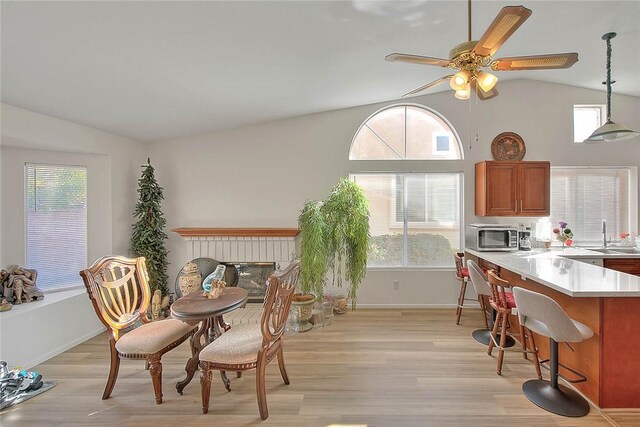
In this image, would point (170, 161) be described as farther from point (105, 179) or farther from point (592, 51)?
point (592, 51)

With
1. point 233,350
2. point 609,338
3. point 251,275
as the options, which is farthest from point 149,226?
point 609,338

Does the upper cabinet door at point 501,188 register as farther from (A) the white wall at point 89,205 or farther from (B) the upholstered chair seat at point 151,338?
(A) the white wall at point 89,205

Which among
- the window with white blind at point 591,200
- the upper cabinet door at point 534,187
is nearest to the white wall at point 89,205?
the upper cabinet door at point 534,187

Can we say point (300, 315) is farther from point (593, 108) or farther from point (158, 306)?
point (593, 108)

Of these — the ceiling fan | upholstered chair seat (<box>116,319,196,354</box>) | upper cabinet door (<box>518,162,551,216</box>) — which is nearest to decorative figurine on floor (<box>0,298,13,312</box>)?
upholstered chair seat (<box>116,319,196,354</box>)

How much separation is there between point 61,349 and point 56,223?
143cm

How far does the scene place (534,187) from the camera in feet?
13.4

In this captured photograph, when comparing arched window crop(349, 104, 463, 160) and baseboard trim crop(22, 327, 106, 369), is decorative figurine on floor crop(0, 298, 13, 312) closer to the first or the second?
baseboard trim crop(22, 327, 106, 369)

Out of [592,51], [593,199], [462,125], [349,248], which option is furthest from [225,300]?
[593,199]

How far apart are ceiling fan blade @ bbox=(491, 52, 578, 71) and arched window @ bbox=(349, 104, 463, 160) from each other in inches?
94.5

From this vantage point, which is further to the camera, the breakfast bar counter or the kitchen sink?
the kitchen sink

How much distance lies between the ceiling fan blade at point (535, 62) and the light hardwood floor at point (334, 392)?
2418mm

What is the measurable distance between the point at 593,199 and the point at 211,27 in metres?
5.36

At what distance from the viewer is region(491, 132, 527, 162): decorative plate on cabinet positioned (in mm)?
4348
